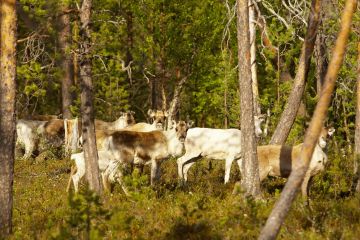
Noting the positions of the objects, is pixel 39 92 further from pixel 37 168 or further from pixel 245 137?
pixel 37 168

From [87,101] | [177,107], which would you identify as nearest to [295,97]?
[87,101]

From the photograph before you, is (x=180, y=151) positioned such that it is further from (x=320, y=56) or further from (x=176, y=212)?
(x=176, y=212)

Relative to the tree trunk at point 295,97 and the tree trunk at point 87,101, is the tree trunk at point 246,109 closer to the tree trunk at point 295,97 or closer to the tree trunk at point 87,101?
the tree trunk at point 87,101

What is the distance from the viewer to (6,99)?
10.8 m

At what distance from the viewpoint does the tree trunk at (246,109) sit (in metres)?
12.3

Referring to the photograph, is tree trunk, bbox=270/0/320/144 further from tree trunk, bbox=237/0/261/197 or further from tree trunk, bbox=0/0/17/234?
tree trunk, bbox=0/0/17/234

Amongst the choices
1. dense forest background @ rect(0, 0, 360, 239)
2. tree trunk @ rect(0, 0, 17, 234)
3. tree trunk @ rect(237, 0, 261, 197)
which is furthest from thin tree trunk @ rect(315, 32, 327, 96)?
tree trunk @ rect(0, 0, 17, 234)

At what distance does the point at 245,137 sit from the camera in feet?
40.5

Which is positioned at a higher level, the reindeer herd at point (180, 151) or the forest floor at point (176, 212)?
the reindeer herd at point (180, 151)

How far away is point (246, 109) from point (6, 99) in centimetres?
431

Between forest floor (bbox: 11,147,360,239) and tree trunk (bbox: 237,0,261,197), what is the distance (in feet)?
1.61

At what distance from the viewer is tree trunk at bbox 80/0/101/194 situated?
1277cm

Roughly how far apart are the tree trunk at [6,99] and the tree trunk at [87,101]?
1.95 m

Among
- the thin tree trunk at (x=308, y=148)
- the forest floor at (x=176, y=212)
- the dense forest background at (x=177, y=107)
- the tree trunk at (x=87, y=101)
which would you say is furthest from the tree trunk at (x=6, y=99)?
the thin tree trunk at (x=308, y=148)
